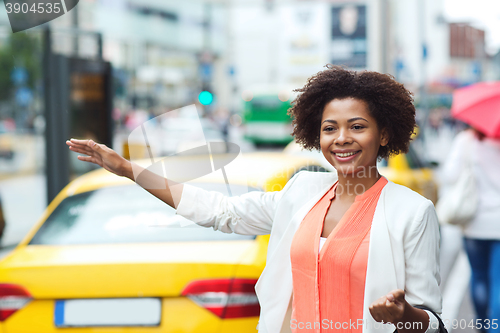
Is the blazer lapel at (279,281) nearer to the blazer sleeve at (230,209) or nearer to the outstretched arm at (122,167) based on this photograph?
the blazer sleeve at (230,209)

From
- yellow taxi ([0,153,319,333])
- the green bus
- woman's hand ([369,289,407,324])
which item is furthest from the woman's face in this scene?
the green bus

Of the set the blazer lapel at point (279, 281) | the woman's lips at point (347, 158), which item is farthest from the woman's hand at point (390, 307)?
the woman's lips at point (347, 158)

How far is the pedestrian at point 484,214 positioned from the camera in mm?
4016

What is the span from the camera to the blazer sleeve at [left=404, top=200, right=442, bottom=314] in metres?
1.83

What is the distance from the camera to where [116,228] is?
331 centimetres

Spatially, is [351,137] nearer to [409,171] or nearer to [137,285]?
[137,285]

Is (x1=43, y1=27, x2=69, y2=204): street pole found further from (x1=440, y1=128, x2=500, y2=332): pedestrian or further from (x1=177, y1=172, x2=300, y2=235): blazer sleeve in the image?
(x1=177, y1=172, x2=300, y2=235): blazer sleeve

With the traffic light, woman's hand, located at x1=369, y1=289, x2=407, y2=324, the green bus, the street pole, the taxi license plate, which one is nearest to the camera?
woman's hand, located at x1=369, y1=289, x2=407, y2=324

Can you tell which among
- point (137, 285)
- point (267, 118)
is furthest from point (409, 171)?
point (267, 118)

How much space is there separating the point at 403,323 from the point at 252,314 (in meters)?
1.13

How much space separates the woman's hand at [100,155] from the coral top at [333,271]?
2.06ft

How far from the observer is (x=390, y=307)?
5.39ft

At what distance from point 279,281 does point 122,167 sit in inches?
25.5

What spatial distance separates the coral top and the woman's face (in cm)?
11
